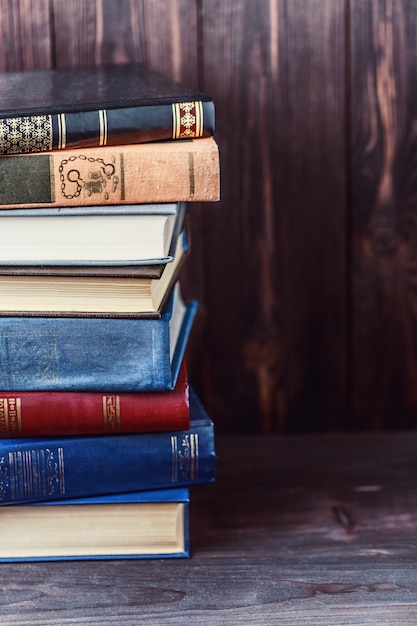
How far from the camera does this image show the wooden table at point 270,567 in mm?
662

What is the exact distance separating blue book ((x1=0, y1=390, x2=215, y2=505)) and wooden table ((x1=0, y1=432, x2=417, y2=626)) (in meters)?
0.07

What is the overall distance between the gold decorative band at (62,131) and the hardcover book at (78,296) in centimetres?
11

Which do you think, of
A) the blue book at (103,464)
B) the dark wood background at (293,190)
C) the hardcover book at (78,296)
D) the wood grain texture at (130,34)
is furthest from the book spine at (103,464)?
the wood grain texture at (130,34)

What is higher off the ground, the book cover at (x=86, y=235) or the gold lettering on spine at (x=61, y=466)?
the book cover at (x=86, y=235)

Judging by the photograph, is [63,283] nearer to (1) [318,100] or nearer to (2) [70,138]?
(2) [70,138]

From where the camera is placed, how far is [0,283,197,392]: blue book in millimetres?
703

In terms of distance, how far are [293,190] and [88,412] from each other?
16.9 inches

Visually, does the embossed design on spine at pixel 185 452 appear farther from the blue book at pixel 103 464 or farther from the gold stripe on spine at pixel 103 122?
the gold stripe on spine at pixel 103 122

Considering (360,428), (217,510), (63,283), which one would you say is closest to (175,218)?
(63,283)

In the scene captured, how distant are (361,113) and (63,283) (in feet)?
1.55

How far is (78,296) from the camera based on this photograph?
70 cm

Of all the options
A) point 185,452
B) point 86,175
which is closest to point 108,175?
point 86,175

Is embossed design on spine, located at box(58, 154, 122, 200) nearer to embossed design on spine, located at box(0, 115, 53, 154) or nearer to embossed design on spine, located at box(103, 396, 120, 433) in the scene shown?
embossed design on spine, located at box(0, 115, 53, 154)

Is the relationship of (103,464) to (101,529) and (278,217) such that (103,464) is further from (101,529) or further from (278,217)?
(278,217)
